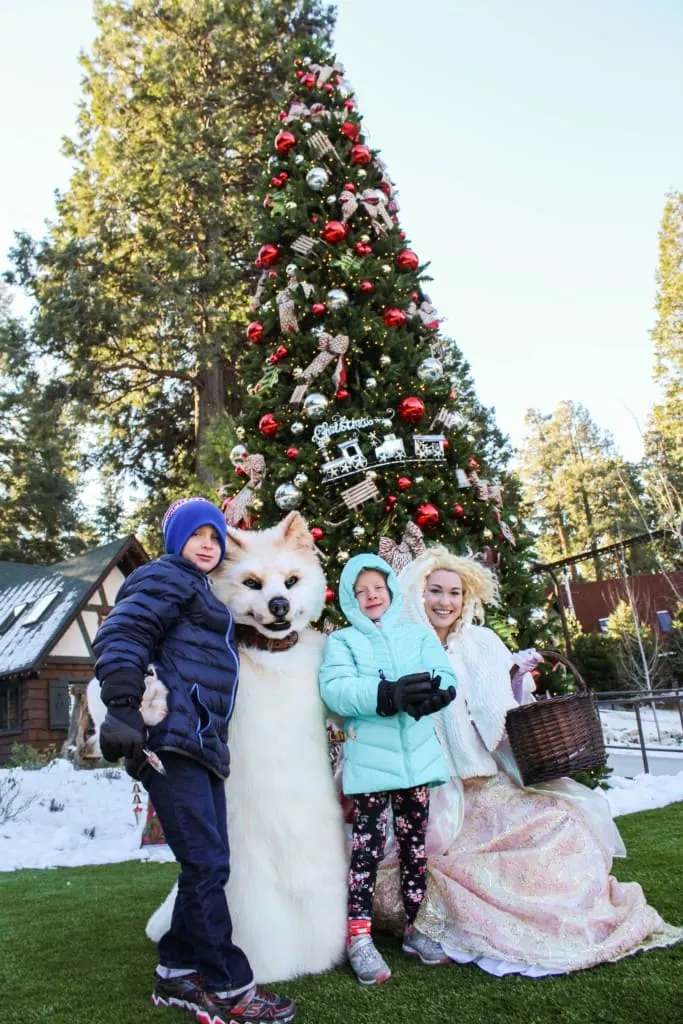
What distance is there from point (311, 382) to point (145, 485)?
1139 cm

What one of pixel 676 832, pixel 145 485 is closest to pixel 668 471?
pixel 145 485

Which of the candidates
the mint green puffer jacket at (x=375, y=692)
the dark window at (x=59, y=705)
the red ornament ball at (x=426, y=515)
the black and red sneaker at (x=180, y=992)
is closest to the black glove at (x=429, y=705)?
the mint green puffer jacket at (x=375, y=692)

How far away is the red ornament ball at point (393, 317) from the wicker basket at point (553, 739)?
3579mm

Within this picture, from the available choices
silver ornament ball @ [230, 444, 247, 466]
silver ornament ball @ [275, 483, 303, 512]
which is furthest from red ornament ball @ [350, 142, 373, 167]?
silver ornament ball @ [275, 483, 303, 512]

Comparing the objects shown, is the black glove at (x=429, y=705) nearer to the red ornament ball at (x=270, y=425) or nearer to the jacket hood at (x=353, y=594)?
the jacket hood at (x=353, y=594)

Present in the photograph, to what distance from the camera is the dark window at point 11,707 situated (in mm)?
15805

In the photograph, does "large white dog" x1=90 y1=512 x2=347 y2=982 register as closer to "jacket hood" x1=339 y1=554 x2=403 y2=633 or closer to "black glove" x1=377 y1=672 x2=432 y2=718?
"jacket hood" x1=339 y1=554 x2=403 y2=633

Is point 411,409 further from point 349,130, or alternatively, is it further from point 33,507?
point 33,507

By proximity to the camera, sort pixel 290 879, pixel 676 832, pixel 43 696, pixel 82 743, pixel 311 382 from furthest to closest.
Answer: pixel 43 696 < pixel 82 743 < pixel 311 382 < pixel 676 832 < pixel 290 879

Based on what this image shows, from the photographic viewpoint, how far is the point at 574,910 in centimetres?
292

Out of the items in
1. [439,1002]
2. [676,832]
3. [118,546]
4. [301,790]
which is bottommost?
[676,832]

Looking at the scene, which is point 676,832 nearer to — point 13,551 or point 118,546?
point 118,546

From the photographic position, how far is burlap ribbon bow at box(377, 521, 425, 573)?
16.3ft

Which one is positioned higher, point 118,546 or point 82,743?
point 118,546
